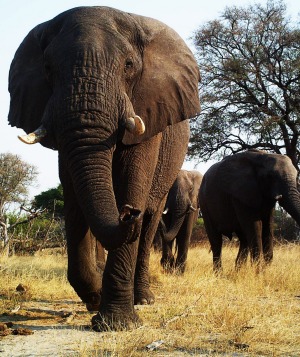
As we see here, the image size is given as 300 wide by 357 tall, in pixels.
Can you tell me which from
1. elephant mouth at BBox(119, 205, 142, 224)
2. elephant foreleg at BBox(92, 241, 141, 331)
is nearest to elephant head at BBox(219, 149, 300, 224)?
elephant foreleg at BBox(92, 241, 141, 331)

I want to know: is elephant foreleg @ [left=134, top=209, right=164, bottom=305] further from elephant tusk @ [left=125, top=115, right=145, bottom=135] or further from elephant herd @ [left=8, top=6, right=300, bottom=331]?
elephant tusk @ [left=125, top=115, right=145, bottom=135]

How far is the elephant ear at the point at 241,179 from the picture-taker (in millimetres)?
13008

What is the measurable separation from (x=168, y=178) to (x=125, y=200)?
2065 millimetres

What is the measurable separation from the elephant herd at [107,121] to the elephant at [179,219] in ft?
18.4

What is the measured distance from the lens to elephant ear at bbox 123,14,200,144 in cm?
630

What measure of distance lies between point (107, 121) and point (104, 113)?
0.07 metres

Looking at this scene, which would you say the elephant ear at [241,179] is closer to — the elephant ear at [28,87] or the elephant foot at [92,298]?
the elephant foot at [92,298]

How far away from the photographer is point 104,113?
217 inches

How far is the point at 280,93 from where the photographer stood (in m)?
26.9

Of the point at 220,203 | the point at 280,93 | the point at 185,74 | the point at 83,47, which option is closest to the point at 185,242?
the point at 220,203

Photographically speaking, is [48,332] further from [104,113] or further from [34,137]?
[104,113]

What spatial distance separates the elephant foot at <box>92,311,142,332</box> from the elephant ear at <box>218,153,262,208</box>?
23.6 ft

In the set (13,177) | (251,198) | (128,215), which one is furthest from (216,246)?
(13,177)

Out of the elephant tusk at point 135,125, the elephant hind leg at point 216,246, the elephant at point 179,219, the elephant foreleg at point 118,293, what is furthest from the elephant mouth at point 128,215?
the elephant hind leg at point 216,246
